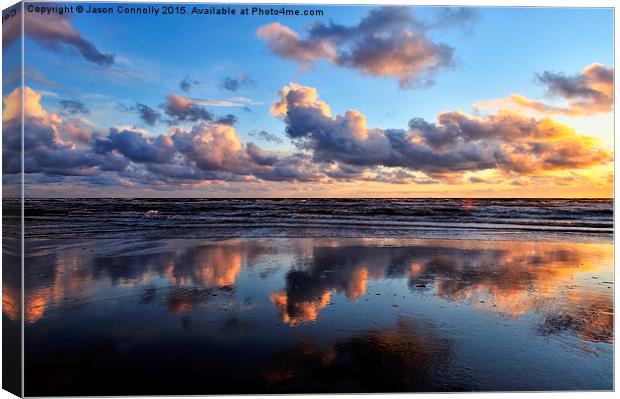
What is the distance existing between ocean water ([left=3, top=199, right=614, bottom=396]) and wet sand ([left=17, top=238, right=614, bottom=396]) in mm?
15

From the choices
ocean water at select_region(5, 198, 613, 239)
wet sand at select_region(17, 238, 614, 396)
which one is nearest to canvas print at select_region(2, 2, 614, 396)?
wet sand at select_region(17, 238, 614, 396)

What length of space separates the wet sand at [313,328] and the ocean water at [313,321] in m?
0.02

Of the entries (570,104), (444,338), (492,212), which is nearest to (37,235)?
(444,338)

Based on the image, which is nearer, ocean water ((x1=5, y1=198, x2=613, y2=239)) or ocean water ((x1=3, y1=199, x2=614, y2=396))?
ocean water ((x1=3, y1=199, x2=614, y2=396))

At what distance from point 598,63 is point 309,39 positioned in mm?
2910

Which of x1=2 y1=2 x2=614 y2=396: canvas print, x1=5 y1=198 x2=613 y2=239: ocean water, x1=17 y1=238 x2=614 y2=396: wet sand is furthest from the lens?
x1=5 y1=198 x2=613 y2=239: ocean water

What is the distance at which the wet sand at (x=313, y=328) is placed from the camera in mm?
3717

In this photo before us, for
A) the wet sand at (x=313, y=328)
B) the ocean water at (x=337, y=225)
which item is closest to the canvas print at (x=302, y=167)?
the wet sand at (x=313, y=328)

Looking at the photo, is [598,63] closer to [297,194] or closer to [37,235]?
[297,194]

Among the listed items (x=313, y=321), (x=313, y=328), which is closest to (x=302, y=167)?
(x=313, y=321)

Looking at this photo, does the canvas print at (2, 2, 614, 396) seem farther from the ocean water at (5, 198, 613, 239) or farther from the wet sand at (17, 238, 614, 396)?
the ocean water at (5, 198, 613, 239)

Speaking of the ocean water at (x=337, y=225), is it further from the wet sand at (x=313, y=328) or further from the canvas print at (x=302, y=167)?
the wet sand at (x=313, y=328)

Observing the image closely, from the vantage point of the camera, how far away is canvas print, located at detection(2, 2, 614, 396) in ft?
12.6

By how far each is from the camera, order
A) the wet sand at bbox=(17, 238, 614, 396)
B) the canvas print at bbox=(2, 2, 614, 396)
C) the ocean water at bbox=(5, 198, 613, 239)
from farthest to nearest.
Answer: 1. the ocean water at bbox=(5, 198, 613, 239)
2. the canvas print at bbox=(2, 2, 614, 396)
3. the wet sand at bbox=(17, 238, 614, 396)
